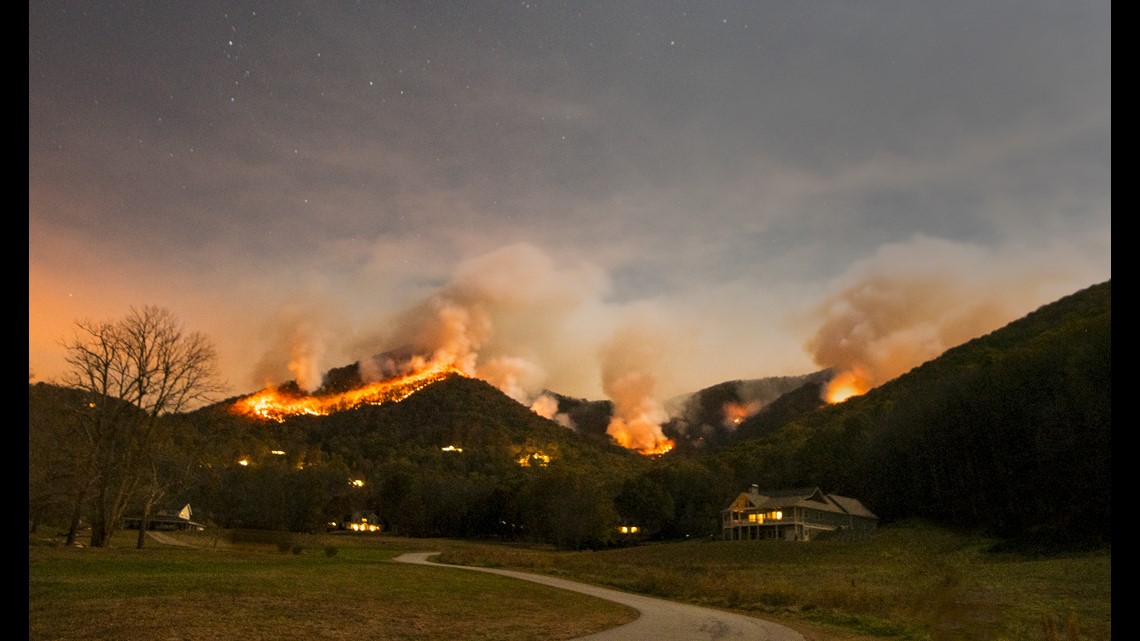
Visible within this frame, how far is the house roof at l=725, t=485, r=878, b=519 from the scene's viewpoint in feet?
298

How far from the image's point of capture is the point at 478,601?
2566 centimetres

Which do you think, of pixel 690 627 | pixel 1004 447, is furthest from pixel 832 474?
pixel 690 627

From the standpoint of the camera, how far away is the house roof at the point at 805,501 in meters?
90.9

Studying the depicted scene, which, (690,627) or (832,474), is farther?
(832,474)

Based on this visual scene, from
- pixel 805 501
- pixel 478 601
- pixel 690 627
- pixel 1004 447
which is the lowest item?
pixel 805 501

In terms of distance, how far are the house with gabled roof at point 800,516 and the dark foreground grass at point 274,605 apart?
6383cm

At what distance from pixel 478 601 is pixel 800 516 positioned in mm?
72040

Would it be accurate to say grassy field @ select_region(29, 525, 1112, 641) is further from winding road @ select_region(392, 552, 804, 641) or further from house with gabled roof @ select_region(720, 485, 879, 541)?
house with gabled roof @ select_region(720, 485, 879, 541)

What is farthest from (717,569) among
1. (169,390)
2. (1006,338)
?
(1006,338)

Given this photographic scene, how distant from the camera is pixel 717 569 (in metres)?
54.7

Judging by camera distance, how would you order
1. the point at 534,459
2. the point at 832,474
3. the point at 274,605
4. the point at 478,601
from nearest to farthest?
the point at 274,605 → the point at 478,601 → the point at 832,474 → the point at 534,459

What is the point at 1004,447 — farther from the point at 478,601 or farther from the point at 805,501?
the point at 478,601

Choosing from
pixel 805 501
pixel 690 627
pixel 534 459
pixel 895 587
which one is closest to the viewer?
pixel 690 627

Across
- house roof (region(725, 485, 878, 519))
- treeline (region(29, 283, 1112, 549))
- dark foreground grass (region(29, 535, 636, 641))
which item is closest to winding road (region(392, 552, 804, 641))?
dark foreground grass (region(29, 535, 636, 641))
